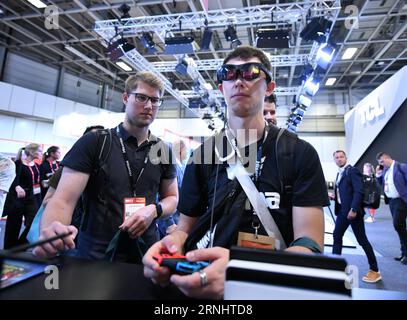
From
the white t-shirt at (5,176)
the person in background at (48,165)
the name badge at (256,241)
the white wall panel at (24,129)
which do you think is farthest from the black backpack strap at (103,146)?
the white wall panel at (24,129)

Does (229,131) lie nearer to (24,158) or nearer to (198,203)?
(198,203)

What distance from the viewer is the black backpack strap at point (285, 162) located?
90cm

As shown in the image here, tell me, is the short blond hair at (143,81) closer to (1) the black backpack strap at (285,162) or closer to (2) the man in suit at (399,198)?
(1) the black backpack strap at (285,162)

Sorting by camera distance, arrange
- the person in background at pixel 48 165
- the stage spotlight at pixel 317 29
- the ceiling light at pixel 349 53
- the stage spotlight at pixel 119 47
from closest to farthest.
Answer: the person in background at pixel 48 165 < the stage spotlight at pixel 317 29 < the stage spotlight at pixel 119 47 < the ceiling light at pixel 349 53

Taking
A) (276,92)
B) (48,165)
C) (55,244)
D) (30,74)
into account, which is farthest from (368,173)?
(30,74)

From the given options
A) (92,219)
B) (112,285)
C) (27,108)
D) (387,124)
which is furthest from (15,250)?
(27,108)

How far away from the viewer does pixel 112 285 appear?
661mm

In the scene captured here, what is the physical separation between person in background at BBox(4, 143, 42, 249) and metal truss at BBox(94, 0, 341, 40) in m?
3.66

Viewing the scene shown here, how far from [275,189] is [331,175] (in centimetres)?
1417

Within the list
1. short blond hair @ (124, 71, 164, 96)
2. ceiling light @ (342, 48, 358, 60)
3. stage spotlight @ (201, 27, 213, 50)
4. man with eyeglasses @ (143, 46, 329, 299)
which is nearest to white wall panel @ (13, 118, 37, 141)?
stage spotlight @ (201, 27, 213, 50)

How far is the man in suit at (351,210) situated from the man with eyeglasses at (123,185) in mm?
2911

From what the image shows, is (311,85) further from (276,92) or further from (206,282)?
(206,282)

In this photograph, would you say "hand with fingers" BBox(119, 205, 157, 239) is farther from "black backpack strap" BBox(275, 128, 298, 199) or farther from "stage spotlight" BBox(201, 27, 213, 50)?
"stage spotlight" BBox(201, 27, 213, 50)

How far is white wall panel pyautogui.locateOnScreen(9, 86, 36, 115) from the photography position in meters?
9.12
